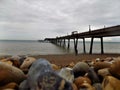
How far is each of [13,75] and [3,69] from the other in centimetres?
23

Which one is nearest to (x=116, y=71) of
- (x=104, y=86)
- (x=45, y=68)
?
(x=104, y=86)

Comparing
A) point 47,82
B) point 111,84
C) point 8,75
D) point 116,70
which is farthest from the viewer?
point 116,70

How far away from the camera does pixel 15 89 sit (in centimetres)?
376

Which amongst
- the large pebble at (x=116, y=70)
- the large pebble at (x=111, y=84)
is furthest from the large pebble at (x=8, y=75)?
the large pebble at (x=116, y=70)

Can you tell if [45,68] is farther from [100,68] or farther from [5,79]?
[100,68]

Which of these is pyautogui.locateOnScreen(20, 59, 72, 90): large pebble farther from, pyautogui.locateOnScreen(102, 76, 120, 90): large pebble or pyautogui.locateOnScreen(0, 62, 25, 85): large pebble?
pyautogui.locateOnScreen(102, 76, 120, 90): large pebble

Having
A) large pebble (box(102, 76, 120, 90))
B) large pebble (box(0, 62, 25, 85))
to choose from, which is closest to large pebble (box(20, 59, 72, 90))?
large pebble (box(0, 62, 25, 85))

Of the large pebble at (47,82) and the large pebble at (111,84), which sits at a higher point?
the large pebble at (47,82)

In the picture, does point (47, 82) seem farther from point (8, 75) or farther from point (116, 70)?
point (116, 70)

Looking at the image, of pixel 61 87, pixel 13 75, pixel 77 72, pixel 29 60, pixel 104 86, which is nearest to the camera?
pixel 61 87

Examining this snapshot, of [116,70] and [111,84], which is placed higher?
[116,70]

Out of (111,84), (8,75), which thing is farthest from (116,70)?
(8,75)

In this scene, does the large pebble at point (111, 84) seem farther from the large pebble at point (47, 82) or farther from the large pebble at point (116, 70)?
the large pebble at point (47, 82)

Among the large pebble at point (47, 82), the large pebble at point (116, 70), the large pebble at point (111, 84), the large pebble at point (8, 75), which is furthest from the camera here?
the large pebble at point (116, 70)
